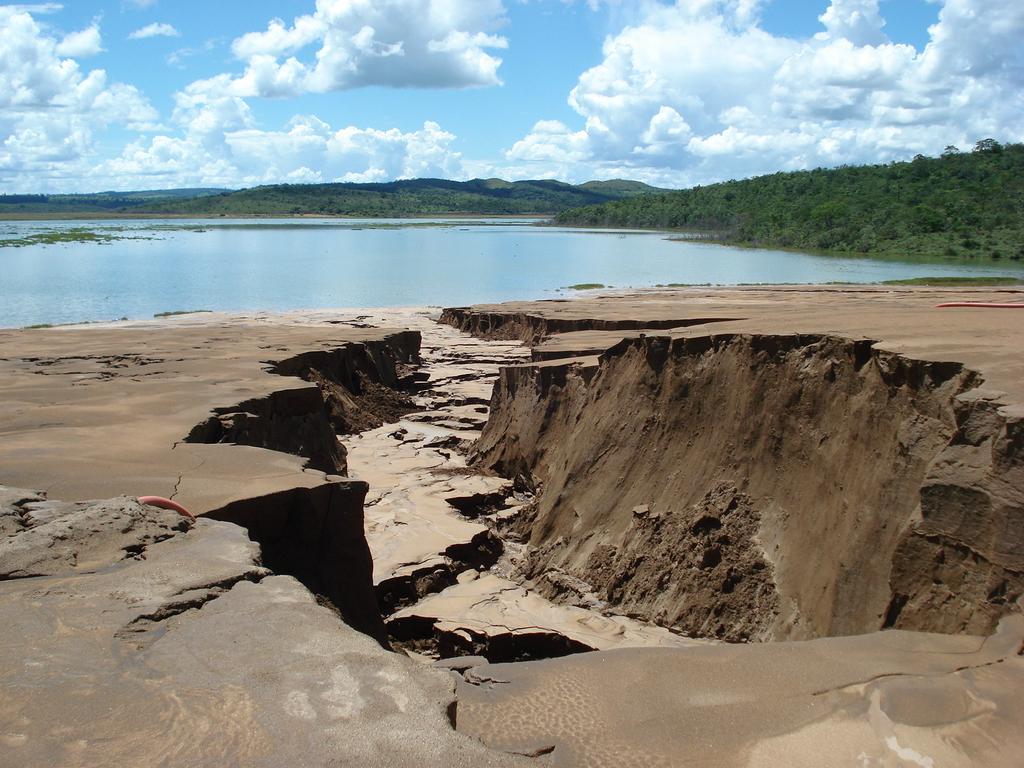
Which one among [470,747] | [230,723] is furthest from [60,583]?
[470,747]

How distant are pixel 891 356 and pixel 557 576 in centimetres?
374

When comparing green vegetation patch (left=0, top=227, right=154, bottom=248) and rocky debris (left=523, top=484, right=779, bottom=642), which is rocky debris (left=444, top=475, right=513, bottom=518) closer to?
rocky debris (left=523, top=484, right=779, bottom=642)

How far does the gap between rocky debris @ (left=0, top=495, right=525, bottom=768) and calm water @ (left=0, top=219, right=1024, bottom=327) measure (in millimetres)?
31857

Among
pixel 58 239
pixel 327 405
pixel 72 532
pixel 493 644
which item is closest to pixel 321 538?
pixel 72 532

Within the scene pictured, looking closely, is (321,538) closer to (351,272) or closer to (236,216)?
(351,272)

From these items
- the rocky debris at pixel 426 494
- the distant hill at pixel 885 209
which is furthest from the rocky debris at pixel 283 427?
the distant hill at pixel 885 209

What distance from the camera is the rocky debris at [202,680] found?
2992 millimetres

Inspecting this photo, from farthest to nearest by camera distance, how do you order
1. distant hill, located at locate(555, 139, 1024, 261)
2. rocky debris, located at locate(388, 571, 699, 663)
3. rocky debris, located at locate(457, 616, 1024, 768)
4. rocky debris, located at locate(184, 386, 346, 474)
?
distant hill, located at locate(555, 139, 1024, 261)
rocky debris, located at locate(184, 386, 346, 474)
rocky debris, located at locate(388, 571, 699, 663)
rocky debris, located at locate(457, 616, 1024, 768)

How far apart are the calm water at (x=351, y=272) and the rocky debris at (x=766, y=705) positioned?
33200 mm

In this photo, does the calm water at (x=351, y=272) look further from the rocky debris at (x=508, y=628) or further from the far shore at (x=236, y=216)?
the far shore at (x=236, y=216)

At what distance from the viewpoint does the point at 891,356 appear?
6891mm

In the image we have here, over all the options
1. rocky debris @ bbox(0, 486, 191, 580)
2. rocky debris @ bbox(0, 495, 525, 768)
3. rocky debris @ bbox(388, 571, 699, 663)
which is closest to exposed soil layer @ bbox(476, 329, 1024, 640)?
rocky debris @ bbox(388, 571, 699, 663)

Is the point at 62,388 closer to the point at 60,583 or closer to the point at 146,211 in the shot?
the point at 60,583

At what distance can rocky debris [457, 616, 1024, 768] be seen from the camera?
133 inches
